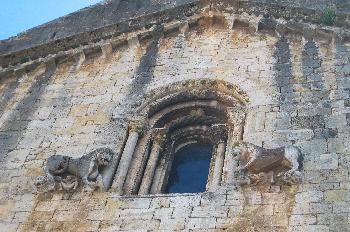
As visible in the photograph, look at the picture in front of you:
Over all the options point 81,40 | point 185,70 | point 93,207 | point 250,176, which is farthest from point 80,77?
point 250,176

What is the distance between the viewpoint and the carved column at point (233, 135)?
1021 centimetres

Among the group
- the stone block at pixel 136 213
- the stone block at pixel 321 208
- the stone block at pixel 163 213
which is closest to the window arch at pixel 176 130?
the stone block at pixel 136 213

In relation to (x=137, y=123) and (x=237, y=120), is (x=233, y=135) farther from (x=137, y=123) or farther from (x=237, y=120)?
(x=137, y=123)

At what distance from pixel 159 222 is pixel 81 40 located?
17.3 ft

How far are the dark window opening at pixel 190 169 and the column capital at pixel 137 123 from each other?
0.76m

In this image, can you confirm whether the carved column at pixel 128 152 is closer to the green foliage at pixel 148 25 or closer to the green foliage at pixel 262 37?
the green foliage at pixel 148 25

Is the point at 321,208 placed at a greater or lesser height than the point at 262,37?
lesser

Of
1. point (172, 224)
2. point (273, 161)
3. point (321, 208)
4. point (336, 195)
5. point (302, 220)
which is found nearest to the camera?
point (302, 220)

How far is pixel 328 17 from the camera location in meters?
12.4

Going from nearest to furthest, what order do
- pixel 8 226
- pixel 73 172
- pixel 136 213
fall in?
pixel 136 213 → pixel 8 226 → pixel 73 172

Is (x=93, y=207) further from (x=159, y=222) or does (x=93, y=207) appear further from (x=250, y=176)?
(x=250, y=176)

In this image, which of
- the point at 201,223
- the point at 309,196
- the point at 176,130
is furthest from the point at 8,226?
the point at 309,196

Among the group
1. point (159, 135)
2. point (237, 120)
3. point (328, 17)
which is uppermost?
point (328, 17)

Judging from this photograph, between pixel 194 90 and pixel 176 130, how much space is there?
0.76 meters
